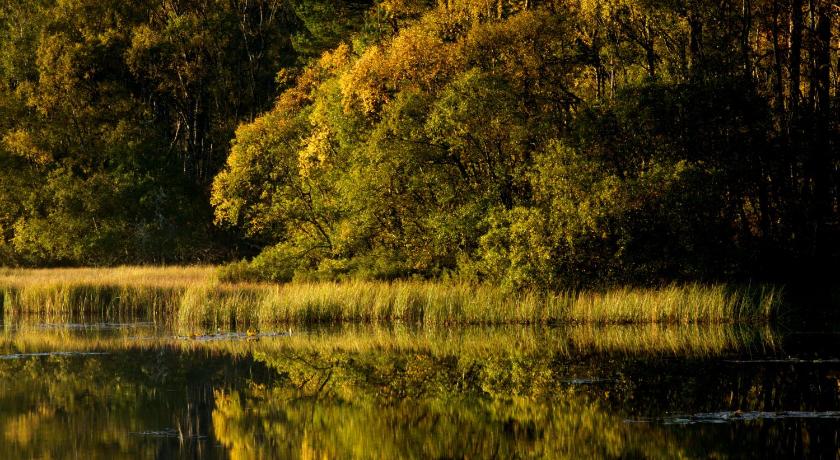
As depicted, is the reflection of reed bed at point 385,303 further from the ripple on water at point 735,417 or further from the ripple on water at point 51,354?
the ripple on water at point 735,417

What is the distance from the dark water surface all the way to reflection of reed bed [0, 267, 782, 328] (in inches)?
51.7

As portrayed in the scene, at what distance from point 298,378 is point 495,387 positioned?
322 centimetres

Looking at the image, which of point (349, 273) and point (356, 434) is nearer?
point (356, 434)

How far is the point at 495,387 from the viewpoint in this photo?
53.3 feet

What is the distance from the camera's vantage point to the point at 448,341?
862 inches

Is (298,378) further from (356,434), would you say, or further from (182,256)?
(182,256)

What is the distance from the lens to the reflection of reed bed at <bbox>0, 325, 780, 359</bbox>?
19.8 metres

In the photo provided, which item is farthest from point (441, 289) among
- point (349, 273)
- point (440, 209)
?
point (349, 273)

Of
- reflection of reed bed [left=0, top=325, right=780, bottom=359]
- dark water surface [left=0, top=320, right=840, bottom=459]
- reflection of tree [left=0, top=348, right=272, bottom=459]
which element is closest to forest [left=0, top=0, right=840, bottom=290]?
reflection of reed bed [left=0, top=325, right=780, bottom=359]

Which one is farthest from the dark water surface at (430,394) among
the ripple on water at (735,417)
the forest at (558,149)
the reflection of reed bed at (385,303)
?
the forest at (558,149)

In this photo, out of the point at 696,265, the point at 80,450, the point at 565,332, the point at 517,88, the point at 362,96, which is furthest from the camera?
the point at 362,96

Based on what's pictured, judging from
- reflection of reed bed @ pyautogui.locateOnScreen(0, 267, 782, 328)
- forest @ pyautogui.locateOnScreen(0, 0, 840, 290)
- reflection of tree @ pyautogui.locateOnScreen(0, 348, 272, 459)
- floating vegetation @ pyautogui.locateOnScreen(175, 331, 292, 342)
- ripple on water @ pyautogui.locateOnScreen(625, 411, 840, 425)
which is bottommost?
reflection of tree @ pyautogui.locateOnScreen(0, 348, 272, 459)

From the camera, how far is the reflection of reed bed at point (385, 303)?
79.7 feet

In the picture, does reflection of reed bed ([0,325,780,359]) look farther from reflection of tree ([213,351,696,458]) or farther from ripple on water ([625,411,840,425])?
ripple on water ([625,411,840,425])
